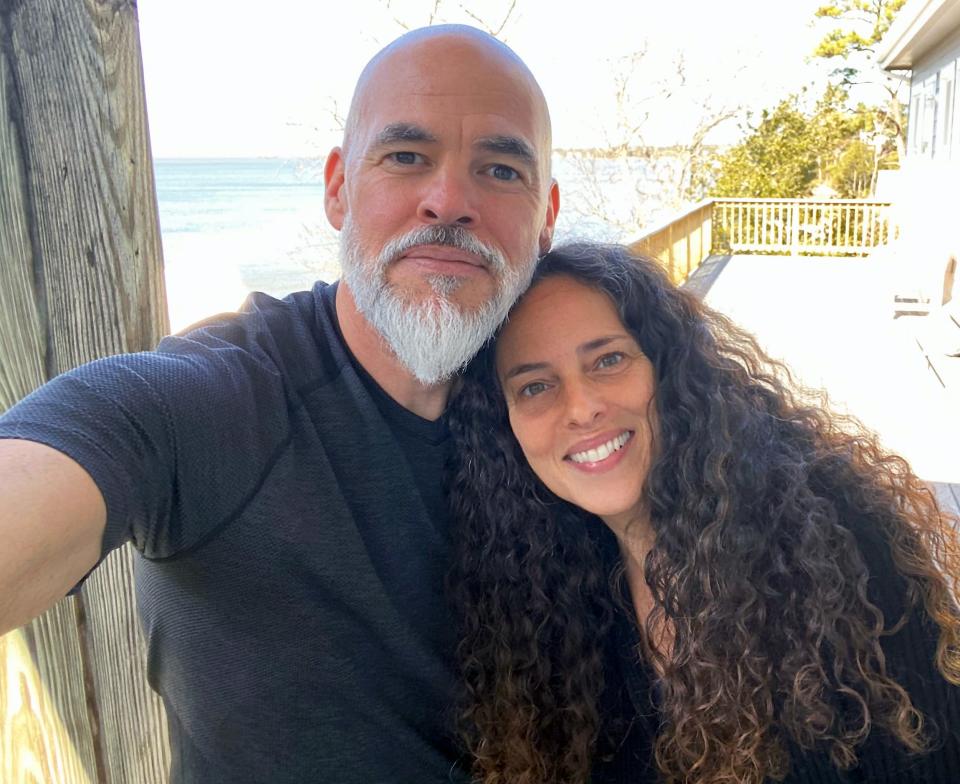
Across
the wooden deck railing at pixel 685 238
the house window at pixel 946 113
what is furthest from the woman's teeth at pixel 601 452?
the house window at pixel 946 113

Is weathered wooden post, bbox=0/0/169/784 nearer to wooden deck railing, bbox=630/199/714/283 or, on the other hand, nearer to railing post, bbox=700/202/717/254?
wooden deck railing, bbox=630/199/714/283

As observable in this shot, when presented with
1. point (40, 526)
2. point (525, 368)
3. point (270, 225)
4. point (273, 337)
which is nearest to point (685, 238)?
point (525, 368)

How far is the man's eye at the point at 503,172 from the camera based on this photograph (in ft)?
6.45

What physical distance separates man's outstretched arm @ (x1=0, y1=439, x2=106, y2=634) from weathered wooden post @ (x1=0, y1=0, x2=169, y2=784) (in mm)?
303

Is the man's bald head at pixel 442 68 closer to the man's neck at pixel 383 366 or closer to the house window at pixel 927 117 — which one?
the man's neck at pixel 383 366

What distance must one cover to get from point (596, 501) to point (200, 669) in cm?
79

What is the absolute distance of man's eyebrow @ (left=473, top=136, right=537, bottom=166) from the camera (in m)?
A: 1.94

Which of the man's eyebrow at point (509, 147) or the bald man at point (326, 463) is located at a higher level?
the man's eyebrow at point (509, 147)

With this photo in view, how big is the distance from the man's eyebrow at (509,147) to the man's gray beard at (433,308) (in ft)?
0.66

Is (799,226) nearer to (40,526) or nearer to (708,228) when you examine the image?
(708,228)

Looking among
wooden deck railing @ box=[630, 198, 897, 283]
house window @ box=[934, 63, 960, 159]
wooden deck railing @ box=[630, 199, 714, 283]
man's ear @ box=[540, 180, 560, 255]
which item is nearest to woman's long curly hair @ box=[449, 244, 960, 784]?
man's ear @ box=[540, 180, 560, 255]

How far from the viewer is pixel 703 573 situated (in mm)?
1757


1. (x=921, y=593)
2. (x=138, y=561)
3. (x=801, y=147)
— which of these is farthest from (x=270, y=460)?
(x=801, y=147)

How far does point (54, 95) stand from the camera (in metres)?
1.32
